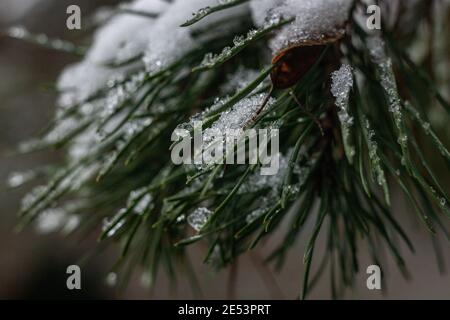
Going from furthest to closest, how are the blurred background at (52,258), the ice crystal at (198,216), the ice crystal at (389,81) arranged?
the blurred background at (52,258) < the ice crystal at (198,216) < the ice crystal at (389,81)

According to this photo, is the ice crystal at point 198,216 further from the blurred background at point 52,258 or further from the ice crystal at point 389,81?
the blurred background at point 52,258

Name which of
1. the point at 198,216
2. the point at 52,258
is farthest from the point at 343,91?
the point at 52,258

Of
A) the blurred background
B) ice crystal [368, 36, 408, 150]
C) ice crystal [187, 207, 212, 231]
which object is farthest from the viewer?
the blurred background

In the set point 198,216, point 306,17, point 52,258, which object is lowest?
point 198,216

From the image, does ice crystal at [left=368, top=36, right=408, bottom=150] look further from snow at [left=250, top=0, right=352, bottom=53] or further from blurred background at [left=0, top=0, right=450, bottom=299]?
blurred background at [left=0, top=0, right=450, bottom=299]

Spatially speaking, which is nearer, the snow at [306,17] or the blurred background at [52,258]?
the snow at [306,17]

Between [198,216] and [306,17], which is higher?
[306,17]

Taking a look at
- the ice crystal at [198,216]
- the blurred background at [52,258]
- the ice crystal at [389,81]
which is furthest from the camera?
the blurred background at [52,258]

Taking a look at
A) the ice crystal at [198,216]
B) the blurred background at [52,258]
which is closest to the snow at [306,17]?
the ice crystal at [198,216]

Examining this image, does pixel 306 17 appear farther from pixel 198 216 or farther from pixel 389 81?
pixel 198 216

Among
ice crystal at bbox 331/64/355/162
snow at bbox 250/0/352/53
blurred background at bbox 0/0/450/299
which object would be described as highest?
blurred background at bbox 0/0/450/299

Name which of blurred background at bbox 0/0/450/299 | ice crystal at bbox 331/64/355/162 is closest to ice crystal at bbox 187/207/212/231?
ice crystal at bbox 331/64/355/162

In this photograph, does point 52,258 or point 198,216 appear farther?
point 52,258
